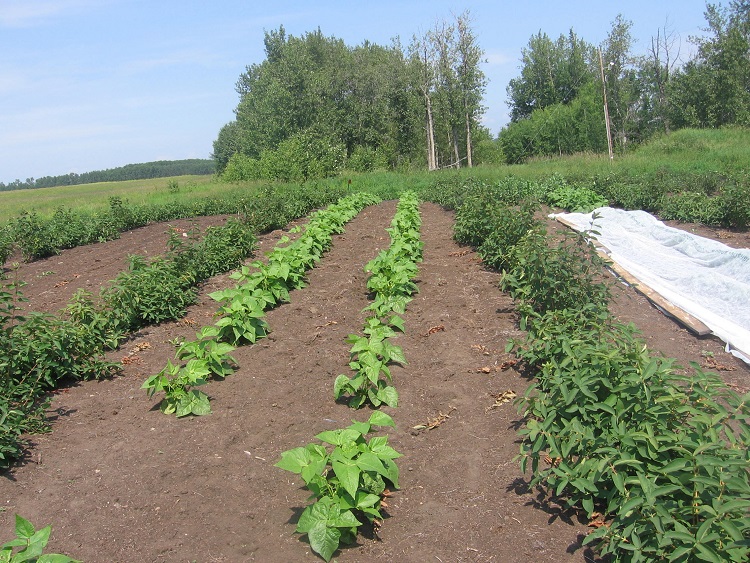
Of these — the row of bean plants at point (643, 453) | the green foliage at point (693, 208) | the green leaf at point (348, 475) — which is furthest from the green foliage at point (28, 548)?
the green foliage at point (693, 208)

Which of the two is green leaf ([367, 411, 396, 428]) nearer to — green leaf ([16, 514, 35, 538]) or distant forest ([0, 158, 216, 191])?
green leaf ([16, 514, 35, 538])

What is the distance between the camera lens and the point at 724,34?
3278cm

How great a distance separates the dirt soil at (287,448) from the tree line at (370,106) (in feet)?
63.4

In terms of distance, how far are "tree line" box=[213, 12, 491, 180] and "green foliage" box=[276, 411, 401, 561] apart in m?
21.8

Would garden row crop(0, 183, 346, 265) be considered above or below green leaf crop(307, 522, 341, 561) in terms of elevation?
above

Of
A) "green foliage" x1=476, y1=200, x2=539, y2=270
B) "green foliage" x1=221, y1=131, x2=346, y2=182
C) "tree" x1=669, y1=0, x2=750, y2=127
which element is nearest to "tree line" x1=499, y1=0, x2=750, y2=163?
"tree" x1=669, y1=0, x2=750, y2=127

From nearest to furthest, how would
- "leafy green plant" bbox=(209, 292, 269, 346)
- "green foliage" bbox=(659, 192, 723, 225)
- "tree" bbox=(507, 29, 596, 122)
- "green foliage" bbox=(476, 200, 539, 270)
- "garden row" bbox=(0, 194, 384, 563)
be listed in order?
"garden row" bbox=(0, 194, 384, 563)
"leafy green plant" bbox=(209, 292, 269, 346)
"green foliage" bbox=(476, 200, 539, 270)
"green foliage" bbox=(659, 192, 723, 225)
"tree" bbox=(507, 29, 596, 122)

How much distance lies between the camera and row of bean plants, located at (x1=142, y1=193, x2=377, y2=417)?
178 inches

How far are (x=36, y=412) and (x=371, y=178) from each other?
17.6 meters

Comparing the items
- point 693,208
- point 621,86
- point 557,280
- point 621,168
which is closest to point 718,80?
point 621,86

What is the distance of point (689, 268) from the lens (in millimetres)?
7855

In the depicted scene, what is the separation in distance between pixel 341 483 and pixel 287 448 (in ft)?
3.49

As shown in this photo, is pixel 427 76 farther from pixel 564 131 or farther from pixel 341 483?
pixel 341 483

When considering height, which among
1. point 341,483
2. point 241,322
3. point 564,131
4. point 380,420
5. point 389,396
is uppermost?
point 564,131
